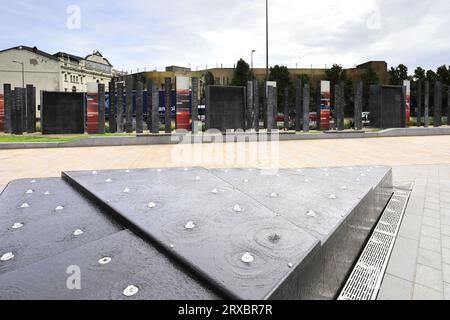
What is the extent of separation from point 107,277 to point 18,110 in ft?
84.0

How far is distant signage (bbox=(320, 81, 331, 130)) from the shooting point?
2475cm

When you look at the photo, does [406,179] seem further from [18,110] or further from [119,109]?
[18,110]

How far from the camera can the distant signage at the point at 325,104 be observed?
24.8m

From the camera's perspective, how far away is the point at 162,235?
113 inches

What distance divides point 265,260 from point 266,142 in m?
17.1

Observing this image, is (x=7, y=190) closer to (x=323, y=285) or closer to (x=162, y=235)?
(x=162, y=235)

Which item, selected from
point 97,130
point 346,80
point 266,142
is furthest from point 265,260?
point 346,80

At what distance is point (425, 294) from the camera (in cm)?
306

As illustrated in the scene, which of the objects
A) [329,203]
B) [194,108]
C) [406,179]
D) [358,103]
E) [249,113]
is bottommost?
[406,179]

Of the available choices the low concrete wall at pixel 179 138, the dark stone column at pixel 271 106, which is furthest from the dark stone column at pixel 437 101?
the dark stone column at pixel 271 106

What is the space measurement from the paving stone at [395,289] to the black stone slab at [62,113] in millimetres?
23071

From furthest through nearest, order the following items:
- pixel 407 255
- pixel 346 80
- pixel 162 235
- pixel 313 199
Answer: pixel 346 80 → pixel 313 199 → pixel 407 255 → pixel 162 235

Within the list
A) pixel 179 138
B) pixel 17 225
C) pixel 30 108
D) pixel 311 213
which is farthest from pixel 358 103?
pixel 17 225

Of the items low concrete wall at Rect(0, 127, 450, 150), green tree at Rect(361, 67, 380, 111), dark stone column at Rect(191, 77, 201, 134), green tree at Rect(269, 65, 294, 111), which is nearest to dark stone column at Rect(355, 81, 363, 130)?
low concrete wall at Rect(0, 127, 450, 150)
